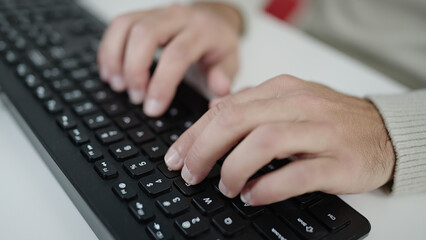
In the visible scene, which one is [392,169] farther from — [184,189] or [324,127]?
[184,189]

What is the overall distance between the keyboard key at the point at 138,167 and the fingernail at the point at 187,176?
0.10 ft

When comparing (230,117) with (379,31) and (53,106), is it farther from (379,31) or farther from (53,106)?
(379,31)

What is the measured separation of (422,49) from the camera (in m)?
0.77

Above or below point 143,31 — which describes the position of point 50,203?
below

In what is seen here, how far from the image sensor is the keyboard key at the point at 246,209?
0.33 m

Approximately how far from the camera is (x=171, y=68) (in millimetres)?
490

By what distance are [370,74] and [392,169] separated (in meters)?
0.27

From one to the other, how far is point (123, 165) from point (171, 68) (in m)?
0.17

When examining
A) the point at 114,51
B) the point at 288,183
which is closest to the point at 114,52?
the point at 114,51

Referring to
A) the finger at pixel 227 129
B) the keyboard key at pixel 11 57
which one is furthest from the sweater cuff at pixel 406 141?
the keyboard key at pixel 11 57

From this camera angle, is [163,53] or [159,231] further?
[163,53]

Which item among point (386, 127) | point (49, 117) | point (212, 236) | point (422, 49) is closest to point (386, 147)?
point (386, 127)

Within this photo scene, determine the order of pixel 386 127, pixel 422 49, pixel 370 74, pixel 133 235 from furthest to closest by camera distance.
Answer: pixel 422 49 < pixel 370 74 < pixel 386 127 < pixel 133 235

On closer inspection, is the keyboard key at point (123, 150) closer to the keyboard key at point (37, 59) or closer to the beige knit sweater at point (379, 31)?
the keyboard key at point (37, 59)
